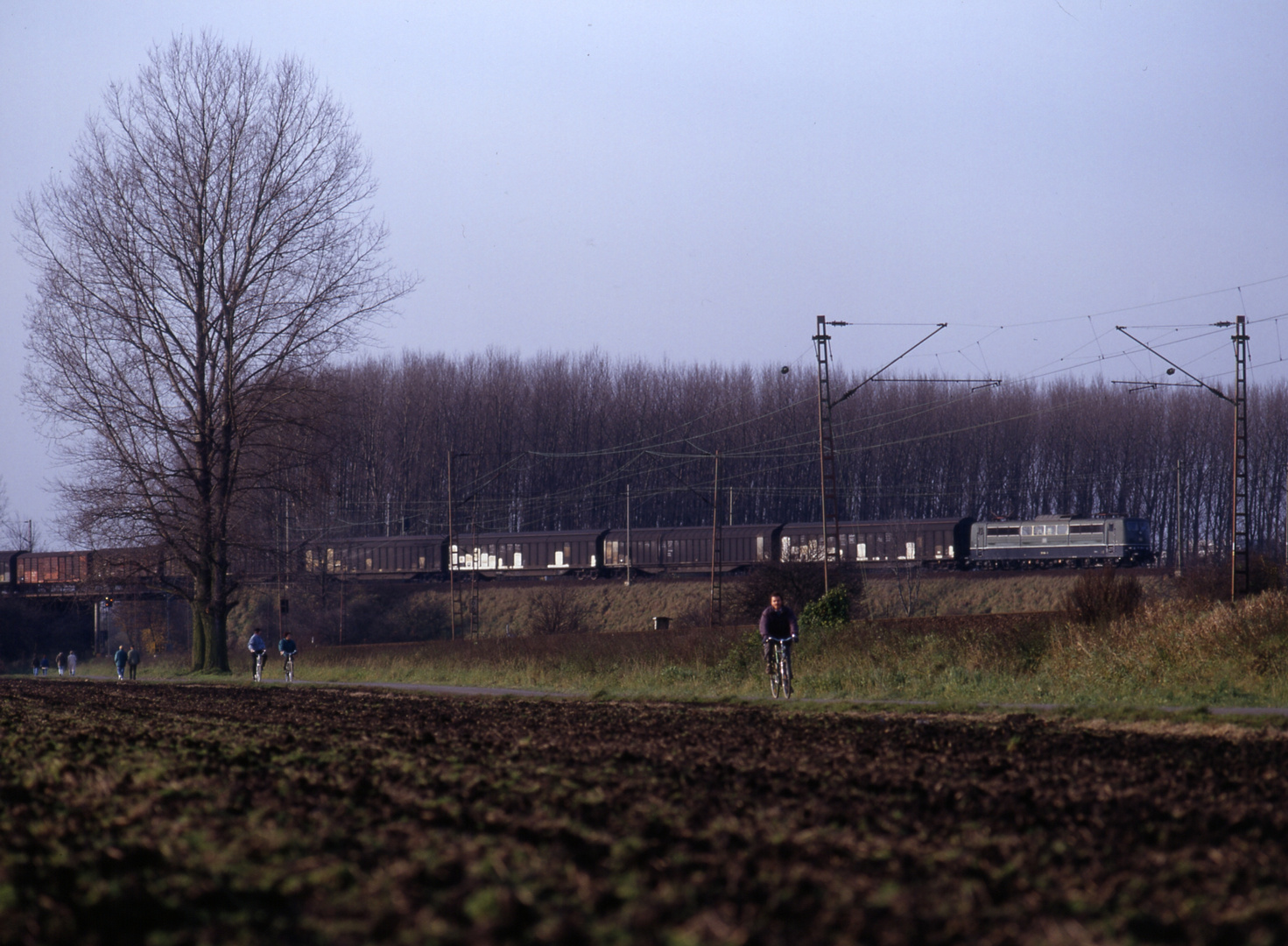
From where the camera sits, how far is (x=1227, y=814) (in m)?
6.75

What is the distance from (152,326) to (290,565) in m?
8.26

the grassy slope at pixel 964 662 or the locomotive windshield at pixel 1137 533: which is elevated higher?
the locomotive windshield at pixel 1137 533

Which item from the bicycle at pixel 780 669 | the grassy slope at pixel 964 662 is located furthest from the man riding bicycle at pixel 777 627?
the grassy slope at pixel 964 662

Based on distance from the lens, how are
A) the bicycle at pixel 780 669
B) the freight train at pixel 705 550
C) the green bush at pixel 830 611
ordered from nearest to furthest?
the bicycle at pixel 780 669 < the green bush at pixel 830 611 < the freight train at pixel 705 550

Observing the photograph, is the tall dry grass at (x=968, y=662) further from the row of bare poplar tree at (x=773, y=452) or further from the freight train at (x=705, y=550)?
the row of bare poplar tree at (x=773, y=452)

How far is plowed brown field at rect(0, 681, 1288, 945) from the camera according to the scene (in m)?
4.40

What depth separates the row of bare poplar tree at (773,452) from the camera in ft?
279

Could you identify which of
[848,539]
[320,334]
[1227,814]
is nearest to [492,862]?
[1227,814]

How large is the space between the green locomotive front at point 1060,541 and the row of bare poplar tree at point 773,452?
18404mm

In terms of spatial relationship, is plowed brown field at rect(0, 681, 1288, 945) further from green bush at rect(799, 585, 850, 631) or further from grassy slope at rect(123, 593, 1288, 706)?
green bush at rect(799, 585, 850, 631)

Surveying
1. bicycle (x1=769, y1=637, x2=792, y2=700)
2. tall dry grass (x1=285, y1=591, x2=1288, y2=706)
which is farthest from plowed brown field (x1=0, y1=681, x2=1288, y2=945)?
bicycle (x1=769, y1=637, x2=792, y2=700)

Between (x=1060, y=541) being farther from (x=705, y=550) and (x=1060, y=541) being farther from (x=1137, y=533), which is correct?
(x=705, y=550)

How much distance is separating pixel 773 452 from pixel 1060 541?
27722 mm

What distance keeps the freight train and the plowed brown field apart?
167ft
